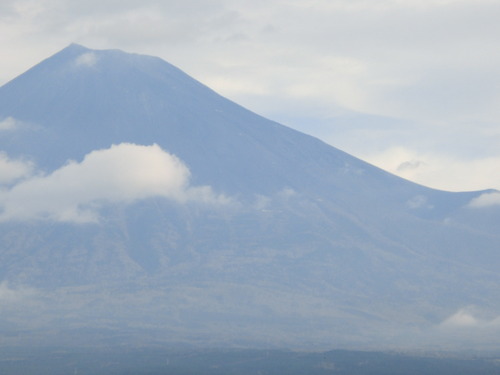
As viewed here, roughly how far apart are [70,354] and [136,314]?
46442 mm

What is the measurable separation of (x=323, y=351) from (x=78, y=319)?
169ft

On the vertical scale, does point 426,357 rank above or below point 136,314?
below

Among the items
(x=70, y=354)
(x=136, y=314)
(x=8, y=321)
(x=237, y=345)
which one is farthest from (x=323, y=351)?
(x=8, y=321)

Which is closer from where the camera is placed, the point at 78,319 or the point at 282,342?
the point at 282,342

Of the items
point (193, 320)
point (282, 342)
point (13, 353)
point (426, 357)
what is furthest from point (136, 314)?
point (426, 357)

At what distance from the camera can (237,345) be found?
16612cm

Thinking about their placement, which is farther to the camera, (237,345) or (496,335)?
(496,335)

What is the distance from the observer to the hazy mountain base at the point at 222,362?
438 ft

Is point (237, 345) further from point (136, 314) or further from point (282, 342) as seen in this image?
point (136, 314)

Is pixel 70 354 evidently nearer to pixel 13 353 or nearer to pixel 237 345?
pixel 13 353

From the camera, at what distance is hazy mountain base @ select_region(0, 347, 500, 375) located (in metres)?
133

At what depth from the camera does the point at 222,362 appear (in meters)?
142

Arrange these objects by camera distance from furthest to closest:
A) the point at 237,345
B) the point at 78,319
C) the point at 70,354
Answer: the point at 78,319 → the point at 237,345 → the point at 70,354

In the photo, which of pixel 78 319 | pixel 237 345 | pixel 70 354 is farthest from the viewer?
pixel 78 319
